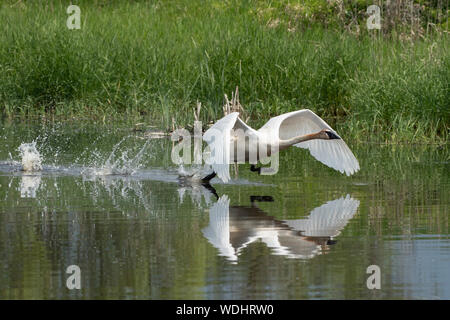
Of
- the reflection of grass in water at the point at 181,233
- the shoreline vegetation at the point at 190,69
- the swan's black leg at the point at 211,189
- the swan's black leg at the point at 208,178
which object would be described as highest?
the shoreline vegetation at the point at 190,69

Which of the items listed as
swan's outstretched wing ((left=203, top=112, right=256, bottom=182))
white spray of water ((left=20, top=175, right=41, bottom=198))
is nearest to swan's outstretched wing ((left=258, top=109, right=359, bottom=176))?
swan's outstretched wing ((left=203, top=112, right=256, bottom=182))

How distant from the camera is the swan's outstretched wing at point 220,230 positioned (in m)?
7.50

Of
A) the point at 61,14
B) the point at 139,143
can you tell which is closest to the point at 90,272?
the point at 139,143

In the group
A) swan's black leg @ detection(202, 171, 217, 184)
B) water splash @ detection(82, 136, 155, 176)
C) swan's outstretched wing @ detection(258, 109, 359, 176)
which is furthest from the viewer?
water splash @ detection(82, 136, 155, 176)

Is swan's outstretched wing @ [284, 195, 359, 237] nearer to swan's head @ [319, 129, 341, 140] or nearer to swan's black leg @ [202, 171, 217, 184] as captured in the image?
swan's head @ [319, 129, 341, 140]

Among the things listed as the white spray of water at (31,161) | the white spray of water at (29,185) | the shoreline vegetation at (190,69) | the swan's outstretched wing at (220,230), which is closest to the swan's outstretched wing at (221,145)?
the swan's outstretched wing at (220,230)

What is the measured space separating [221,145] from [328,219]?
4.27 feet

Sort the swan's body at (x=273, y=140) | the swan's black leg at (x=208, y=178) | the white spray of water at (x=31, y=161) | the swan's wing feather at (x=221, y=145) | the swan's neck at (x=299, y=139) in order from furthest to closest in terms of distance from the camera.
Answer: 1. the white spray of water at (x=31, y=161)
2. the swan's black leg at (x=208, y=178)
3. the swan's neck at (x=299, y=139)
4. the swan's body at (x=273, y=140)
5. the swan's wing feather at (x=221, y=145)

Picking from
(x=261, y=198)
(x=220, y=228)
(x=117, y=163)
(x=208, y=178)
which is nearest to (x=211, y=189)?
(x=208, y=178)

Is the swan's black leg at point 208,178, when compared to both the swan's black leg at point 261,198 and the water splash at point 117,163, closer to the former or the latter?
the water splash at point 117,163

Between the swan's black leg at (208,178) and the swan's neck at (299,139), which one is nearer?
the swan's neck at (299,139)

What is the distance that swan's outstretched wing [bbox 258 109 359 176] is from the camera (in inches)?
435

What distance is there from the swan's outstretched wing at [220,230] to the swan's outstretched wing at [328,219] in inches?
21.6

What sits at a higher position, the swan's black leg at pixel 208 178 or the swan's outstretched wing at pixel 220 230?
the swan's black leg at pixel 208 178
